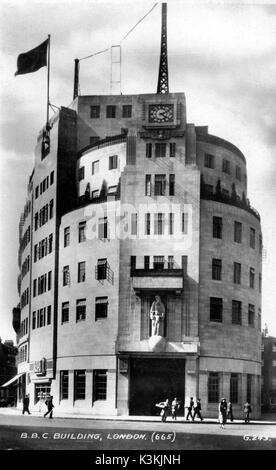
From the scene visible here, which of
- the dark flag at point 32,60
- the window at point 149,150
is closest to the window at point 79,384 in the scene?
the window at point 149,150

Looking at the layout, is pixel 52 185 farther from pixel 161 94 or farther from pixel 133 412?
pixel 133 412

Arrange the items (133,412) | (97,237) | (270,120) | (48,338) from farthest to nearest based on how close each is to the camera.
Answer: (48,338) → (97,237) → (133,412) → (270,120)

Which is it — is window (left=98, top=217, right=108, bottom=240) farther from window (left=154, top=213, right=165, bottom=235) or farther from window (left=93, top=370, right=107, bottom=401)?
window (left=93, top=370, right=107, bottom=401)

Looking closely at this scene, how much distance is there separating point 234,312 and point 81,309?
12.7 meters

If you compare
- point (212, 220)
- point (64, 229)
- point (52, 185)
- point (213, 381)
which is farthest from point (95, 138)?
point (213, 381)

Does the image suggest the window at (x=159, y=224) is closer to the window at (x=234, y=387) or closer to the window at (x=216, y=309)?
the window at (x=216, y=309)

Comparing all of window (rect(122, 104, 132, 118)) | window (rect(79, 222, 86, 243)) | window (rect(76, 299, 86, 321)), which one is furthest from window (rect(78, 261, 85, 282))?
window (rect(122, 104, 132, 118))

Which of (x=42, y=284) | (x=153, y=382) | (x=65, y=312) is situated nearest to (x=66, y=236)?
(x=65, y=312)

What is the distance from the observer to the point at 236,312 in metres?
58.8

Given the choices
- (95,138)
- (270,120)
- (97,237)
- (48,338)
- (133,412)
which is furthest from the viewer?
(95,138)

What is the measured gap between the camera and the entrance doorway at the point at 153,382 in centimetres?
5556

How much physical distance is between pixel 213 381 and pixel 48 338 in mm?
15857

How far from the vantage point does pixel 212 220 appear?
5822 centimetres

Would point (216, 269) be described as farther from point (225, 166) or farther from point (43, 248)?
point (43, 248)
